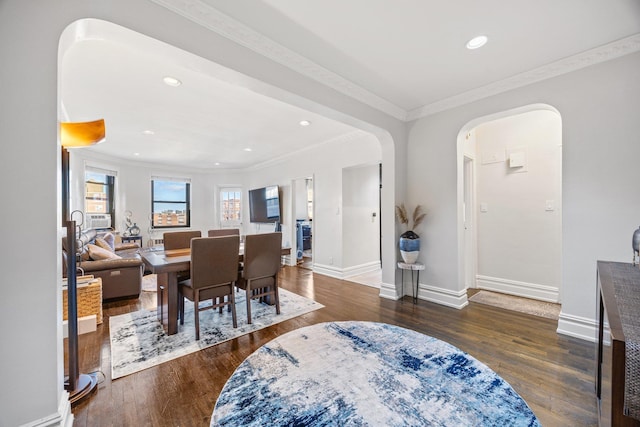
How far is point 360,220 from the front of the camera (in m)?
5.32

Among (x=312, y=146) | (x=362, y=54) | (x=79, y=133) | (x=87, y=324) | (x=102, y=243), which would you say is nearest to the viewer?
(x=79, y=133)

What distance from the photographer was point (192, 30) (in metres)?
1.84

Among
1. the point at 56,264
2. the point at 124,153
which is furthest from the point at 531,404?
the point at 124,153

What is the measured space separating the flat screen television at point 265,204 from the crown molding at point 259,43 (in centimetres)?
382

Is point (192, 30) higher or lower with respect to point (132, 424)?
A: higher

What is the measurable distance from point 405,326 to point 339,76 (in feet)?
8.85

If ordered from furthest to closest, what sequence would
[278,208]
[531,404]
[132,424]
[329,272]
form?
[278,208] → [329,272] → [531,404] → [132,424]

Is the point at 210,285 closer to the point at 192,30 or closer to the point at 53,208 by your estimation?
the point at 53,208

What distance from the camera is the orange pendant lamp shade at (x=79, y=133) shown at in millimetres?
1574

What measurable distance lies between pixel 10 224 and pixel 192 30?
1559 millimetres

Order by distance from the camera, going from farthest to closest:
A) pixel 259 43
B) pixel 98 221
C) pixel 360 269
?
pixel 98 221 → pixel 360 269 → pixel 259 43

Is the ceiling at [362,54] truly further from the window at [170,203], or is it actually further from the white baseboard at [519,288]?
the window at [170,203]

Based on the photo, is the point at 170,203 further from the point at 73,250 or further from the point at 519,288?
the point at 519,288

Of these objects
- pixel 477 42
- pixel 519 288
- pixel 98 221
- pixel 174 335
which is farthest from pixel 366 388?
pixel 98 221
